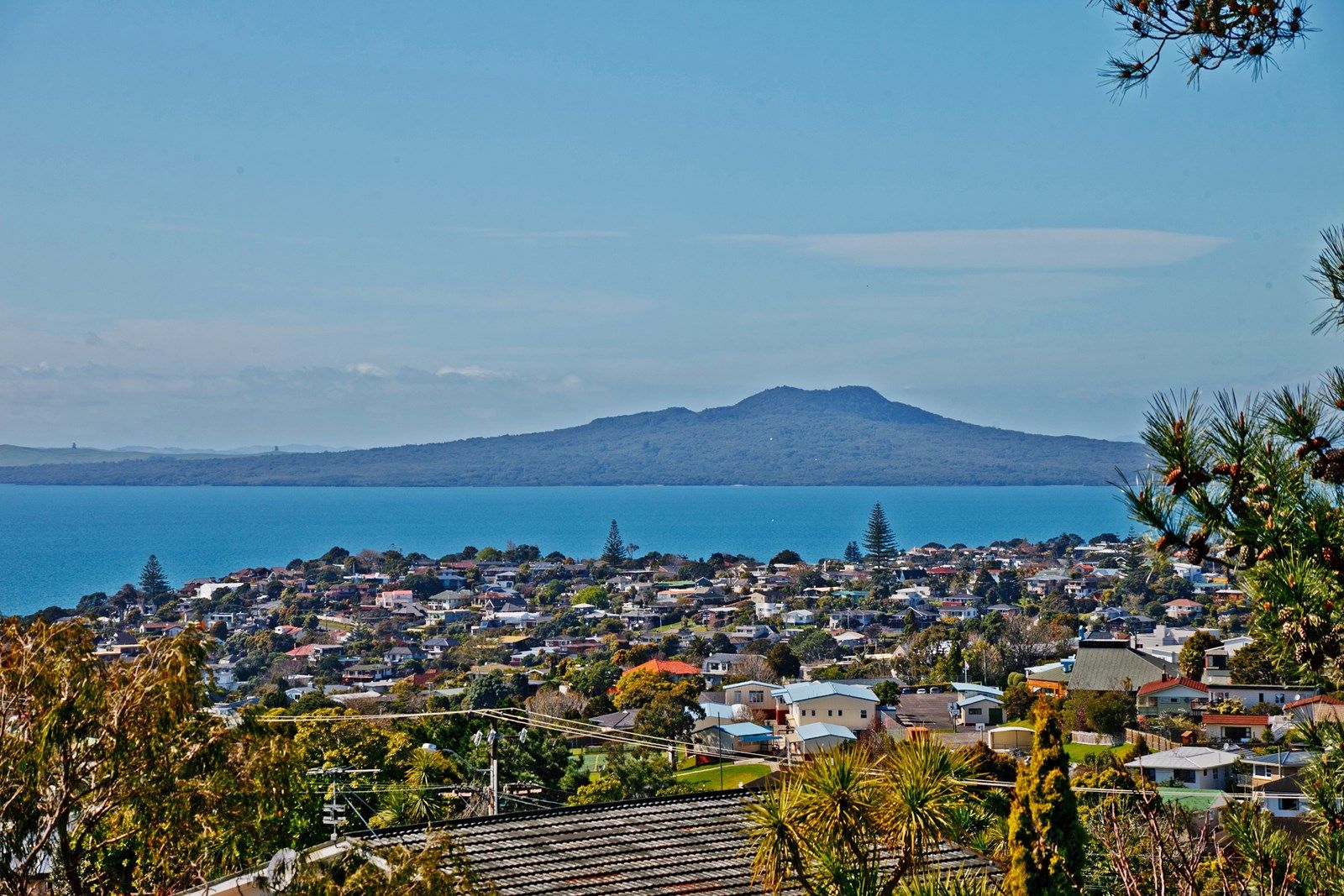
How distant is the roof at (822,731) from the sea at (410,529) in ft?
169

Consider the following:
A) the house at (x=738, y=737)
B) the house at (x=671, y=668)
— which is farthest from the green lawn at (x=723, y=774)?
the house at (x=671, y=668)

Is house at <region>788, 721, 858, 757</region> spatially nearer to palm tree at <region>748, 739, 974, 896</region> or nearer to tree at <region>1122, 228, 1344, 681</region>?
palm tree at <region>748, 739, 974, 896</region>

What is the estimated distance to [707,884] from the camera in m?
7.59

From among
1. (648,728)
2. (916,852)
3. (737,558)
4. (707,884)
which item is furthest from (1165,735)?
(737,558)

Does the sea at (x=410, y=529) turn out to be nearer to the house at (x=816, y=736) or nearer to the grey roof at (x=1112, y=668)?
the grey roof at (x=1112, y=668)

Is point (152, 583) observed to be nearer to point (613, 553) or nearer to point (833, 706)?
point (613, 553)

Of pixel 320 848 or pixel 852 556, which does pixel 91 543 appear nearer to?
pixel 852 556

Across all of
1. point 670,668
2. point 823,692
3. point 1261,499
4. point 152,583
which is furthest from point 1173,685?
point 152,583

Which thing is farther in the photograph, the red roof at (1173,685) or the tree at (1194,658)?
the tree at (1194,658)

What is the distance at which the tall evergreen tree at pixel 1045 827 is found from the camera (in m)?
6.02

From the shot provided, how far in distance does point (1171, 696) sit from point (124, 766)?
A: 30581 millimetres

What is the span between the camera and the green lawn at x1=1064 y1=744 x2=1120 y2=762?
25438 mm

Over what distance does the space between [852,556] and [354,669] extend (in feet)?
178

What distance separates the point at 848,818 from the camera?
5.24m
